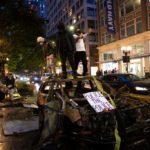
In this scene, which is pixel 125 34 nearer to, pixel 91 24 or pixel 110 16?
pixel 110 16

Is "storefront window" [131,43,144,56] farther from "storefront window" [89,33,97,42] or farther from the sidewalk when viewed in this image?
the sidewalk

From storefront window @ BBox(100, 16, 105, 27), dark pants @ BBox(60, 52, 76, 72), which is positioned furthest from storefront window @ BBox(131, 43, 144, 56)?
dark pants @ BBox(60, 52, 76, 72)

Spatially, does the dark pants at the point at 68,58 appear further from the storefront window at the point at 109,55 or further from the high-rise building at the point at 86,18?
the high-rise building at the point at 86,18

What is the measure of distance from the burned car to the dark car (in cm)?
563

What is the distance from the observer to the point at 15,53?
20.9 m

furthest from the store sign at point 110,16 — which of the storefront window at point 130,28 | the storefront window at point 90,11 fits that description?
the storefront window at point 90,11

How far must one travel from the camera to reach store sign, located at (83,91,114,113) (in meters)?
4.92

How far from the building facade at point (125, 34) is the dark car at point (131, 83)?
1957 cm

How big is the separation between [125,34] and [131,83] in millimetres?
28387

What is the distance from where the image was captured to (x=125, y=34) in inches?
1613

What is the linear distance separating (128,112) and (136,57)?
108ft

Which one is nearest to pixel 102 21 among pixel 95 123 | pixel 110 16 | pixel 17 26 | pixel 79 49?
pixel 110 16

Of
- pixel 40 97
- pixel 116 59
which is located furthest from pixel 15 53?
pixel 116 59

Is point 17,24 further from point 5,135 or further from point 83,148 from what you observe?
point 83,148
